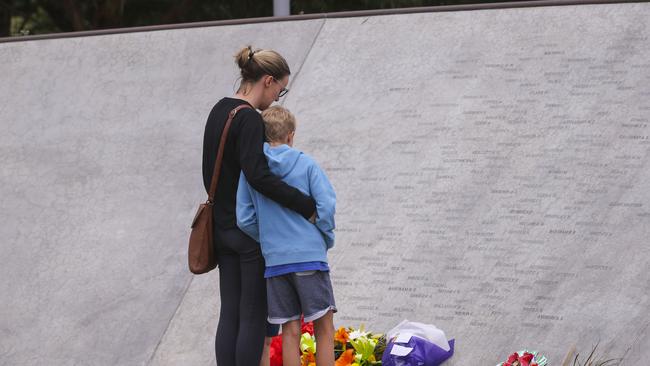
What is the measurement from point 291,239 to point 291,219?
81 mm

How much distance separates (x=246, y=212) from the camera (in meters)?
4.12

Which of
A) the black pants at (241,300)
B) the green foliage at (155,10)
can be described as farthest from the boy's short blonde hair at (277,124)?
the green foliage at (155,10)

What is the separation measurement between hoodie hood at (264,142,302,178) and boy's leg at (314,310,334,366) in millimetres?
592

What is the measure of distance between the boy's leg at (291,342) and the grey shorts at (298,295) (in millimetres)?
39

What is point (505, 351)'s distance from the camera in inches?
193

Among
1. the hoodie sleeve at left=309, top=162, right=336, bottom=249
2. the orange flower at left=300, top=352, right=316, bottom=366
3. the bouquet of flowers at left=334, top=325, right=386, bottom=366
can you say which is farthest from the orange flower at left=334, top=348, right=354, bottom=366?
the hoodie sleeve at left=309, top=162, right=336, bottom=249

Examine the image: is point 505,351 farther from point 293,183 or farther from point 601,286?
point 293,183

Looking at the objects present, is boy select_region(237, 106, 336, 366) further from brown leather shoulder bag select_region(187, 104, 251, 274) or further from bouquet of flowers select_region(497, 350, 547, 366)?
bouquet of flowers select_region(497, 350, 547, 366)

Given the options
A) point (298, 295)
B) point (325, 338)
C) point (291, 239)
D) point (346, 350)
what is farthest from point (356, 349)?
point (291, 239)

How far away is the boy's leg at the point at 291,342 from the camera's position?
13.5 feet

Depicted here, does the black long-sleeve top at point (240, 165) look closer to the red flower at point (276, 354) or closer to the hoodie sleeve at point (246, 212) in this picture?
the hoodie sleeve at point (246, 212)

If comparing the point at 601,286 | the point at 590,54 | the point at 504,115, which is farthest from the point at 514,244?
the point at 590,54

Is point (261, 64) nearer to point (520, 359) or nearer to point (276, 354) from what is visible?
point (276, 354)

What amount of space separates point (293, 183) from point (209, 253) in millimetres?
473
